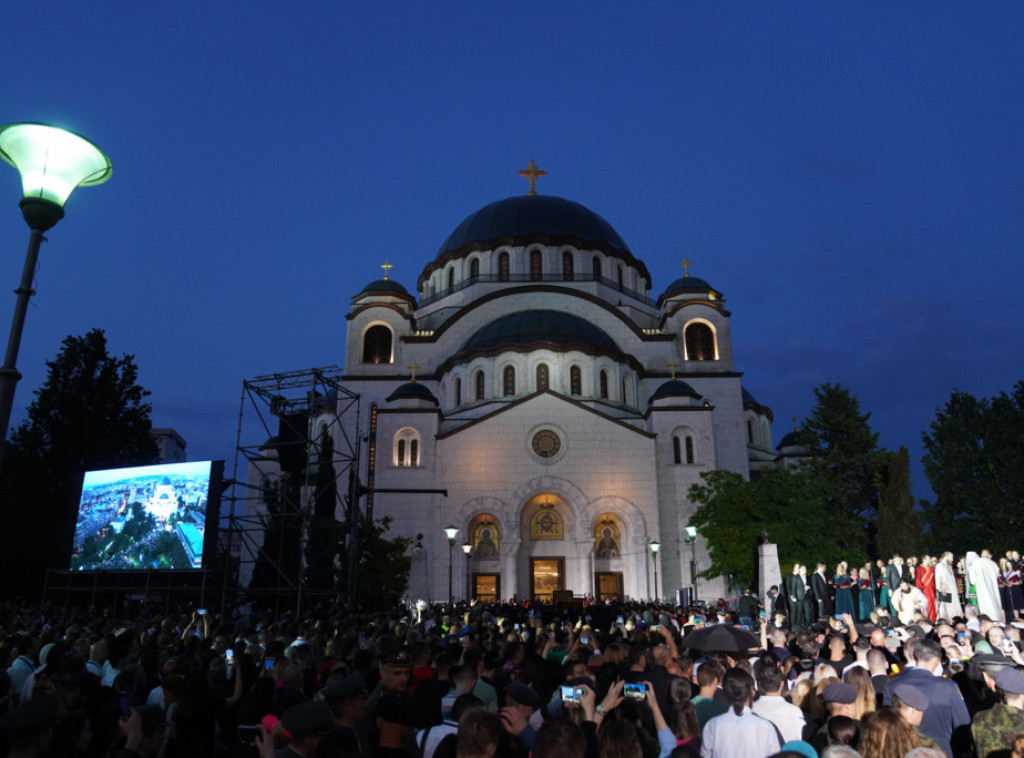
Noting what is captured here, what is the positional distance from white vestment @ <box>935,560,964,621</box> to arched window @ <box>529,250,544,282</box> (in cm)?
3215

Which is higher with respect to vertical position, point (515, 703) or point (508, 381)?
point (508, 381)

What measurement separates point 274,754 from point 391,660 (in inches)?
74.3

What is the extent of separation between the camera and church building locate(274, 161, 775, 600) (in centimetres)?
3434

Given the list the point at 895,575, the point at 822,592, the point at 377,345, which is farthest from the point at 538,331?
the point at 895,575

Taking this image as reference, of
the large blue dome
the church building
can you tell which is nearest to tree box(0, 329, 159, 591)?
the church building

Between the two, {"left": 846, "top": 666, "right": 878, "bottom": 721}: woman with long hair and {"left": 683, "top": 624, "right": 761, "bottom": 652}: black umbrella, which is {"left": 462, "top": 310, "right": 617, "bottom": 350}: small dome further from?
{"left": 846, "top": 666, "right": 878, "bottom": 721}: woman with long hair

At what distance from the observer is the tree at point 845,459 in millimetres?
35562

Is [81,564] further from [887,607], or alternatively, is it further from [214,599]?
[887,607]

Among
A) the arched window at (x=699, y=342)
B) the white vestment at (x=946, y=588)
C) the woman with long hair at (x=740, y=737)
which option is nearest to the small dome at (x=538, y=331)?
the arched window at (x=699, y=342)

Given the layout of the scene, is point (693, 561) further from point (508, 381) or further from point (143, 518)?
point (143, 518)

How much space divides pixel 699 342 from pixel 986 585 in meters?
28.8

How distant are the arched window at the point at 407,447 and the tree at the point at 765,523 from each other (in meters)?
13.6

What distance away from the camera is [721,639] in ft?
30.0

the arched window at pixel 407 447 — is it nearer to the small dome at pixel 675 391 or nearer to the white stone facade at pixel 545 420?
the white stone facade at pixel 545 420
